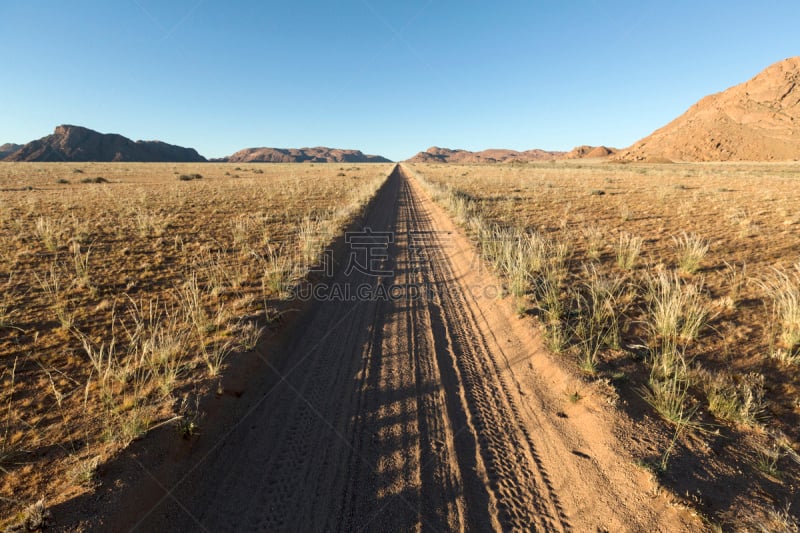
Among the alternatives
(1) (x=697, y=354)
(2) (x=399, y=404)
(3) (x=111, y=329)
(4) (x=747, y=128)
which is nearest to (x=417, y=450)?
(2) (x=399, y=404)

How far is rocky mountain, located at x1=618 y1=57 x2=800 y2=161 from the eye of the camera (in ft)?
247

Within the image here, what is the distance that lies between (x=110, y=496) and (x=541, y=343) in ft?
14.3

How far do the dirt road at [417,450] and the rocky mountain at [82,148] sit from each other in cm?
17257

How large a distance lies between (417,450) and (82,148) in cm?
18658

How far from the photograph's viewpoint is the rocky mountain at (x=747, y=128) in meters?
75.3

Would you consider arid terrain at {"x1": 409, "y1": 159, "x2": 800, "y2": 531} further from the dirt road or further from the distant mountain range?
the distant mountain range

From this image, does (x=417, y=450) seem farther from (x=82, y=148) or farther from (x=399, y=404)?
(x=82, y=148)

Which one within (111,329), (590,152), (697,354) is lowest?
(111,329)

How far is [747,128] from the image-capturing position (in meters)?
80.9

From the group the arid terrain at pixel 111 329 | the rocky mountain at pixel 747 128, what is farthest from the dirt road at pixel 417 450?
the rocky mountain at pixel 747 128

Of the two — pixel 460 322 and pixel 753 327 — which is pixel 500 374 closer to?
pixel 460 322

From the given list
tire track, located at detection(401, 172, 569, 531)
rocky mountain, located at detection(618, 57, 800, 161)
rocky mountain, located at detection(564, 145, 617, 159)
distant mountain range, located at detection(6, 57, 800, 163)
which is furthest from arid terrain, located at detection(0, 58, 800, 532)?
rocky mountain, located at detection(564, 145, 617, 159)

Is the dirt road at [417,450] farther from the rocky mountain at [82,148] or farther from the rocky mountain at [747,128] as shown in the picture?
the rocky mountain at [82,148]

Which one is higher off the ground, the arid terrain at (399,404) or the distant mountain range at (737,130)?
the distant mountain range at (737,130)
